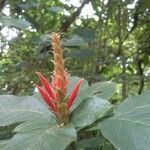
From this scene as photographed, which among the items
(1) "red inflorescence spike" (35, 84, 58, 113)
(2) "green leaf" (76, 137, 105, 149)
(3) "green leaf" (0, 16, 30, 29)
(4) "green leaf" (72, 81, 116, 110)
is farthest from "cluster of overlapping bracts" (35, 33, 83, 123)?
(3) "green leaf" (0, 16, 30, 29)

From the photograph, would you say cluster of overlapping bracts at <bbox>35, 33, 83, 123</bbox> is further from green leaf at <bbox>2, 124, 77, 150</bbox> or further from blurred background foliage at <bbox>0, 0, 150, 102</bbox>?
blurred background foliage at <bbox>0, 0, 150, 102</bbox>

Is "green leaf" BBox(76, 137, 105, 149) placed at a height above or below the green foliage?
below

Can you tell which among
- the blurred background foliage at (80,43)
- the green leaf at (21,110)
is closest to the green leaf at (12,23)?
the blurred background foliage at (80,43)

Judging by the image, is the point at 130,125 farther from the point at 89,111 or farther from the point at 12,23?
the point at 12,23

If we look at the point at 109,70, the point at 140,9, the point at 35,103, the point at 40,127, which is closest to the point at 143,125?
the point at 40,127

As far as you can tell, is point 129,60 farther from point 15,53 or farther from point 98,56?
point 15,53

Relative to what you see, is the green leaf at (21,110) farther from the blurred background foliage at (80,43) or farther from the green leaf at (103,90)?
the blurred background foliage at (80,43)

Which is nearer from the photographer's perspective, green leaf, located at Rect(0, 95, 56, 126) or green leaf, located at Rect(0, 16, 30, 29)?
green leaf, located at Rect(0, 95, 56, 126)
